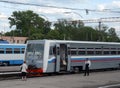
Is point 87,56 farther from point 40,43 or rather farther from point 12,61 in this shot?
point 12,61

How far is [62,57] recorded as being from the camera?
1350 inches

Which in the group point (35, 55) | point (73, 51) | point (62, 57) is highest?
point (73, 51)

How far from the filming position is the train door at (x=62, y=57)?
33.5 meters

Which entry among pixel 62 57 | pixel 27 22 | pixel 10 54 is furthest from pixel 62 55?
pixel 27 22

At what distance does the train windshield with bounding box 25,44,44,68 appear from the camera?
32562mm

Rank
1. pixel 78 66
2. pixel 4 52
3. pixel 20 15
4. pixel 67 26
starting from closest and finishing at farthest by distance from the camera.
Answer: pixel 78 66
pixel 4 52
pixel 67 26
pixel 20 15

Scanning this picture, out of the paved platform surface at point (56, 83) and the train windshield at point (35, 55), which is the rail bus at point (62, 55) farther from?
the paved platform surface at point (56, 83)

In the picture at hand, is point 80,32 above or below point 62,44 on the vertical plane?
above

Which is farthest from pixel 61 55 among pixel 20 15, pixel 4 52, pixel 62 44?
pixel 20 15

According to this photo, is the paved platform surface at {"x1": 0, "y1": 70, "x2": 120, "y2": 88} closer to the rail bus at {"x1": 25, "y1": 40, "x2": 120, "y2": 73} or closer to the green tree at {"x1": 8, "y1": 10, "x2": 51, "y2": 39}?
the rail bus at {"x1": 25, "y1": 40, "x2": 120, "y2": 73}

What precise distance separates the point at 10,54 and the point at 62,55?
17.1 meters

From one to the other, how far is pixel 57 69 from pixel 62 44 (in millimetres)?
2468

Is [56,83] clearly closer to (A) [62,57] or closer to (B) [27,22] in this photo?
(A) [62,57]

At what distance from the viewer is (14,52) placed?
5044cm
